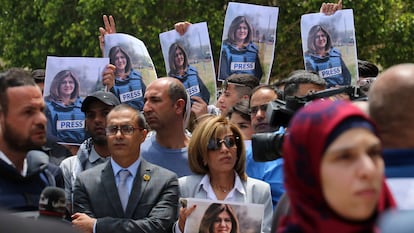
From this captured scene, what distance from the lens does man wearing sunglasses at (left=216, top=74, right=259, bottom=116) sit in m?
8.95

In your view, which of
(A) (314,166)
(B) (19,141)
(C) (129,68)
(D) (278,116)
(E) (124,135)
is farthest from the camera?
(C) (129,68)

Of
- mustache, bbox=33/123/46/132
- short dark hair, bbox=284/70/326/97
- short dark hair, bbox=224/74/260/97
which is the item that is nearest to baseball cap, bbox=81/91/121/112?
short dark hair, bbox=284/70/326/97

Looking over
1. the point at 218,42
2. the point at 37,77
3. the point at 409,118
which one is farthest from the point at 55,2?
the point at 409,118

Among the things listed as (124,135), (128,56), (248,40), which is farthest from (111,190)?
(248,40)

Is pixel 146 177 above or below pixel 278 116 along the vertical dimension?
below

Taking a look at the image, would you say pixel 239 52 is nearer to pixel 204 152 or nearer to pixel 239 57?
pixel 239 57

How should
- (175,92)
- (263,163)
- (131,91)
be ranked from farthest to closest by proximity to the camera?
(131,91) < (175,92) < (263,163)

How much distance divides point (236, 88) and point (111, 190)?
2.79 m

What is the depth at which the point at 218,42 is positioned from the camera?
19438 mm

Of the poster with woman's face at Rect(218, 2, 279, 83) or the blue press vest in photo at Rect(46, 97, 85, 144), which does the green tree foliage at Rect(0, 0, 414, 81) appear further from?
the blue press vest in photo at Rect(46, 97, 85, 144)

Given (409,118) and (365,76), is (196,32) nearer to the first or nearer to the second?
(365,76)

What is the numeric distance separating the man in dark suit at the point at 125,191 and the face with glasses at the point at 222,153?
0.26 m

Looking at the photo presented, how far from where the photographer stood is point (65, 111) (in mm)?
7949

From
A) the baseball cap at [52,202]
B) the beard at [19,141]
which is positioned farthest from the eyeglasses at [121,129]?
the baseball cap at [52,202]
